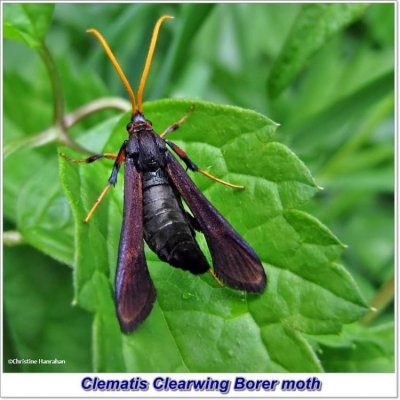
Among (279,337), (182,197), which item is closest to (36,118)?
(182,197)

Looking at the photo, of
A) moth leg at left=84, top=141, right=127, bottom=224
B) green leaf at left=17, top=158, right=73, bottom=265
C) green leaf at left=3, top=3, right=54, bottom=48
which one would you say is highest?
green leaf at left=3, top=3, right=54, bottom=48

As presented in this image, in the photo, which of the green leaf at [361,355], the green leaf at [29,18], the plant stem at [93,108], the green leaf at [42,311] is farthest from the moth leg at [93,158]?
the green leaf at [361,355]

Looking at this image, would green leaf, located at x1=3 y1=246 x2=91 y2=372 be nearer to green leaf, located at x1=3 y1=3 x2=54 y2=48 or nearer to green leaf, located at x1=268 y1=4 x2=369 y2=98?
green leaf, located at x1=3 y1=3 x2=54 y2=48

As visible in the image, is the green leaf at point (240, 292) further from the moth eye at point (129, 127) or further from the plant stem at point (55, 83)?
the plant stem at point (55, 83)

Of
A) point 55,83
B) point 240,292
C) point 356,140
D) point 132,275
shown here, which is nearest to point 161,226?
point 132,275

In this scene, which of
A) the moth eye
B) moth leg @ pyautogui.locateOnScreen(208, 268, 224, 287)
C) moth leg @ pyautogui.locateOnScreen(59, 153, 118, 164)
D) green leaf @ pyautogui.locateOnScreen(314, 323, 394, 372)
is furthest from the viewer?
green leaf @ pyautogui.locateOnScreen(314, 323, 394, 372)

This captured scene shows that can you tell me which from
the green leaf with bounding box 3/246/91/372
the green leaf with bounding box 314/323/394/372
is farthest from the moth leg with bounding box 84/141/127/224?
the green leaf with bounding box 314/323/394/372

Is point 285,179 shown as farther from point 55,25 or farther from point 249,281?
point 55,25
